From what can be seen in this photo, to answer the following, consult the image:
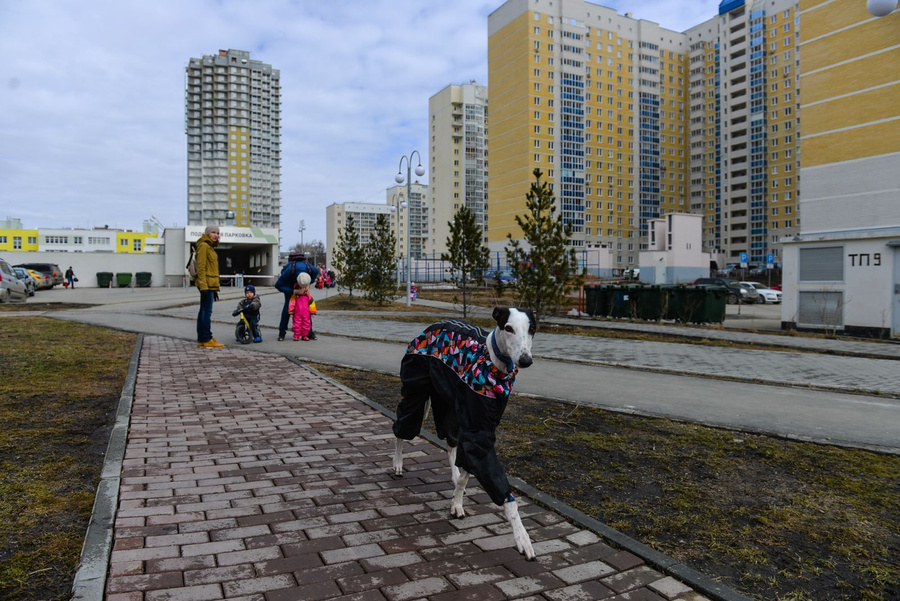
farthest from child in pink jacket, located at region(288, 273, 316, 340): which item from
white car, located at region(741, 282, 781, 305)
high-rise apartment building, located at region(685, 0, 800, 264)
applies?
high-rise apartment building, located at region(685, 0, 800, 264)

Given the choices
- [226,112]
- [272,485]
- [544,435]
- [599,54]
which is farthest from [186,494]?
[226,112]

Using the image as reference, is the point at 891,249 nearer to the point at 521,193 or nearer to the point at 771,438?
the point at 771,438

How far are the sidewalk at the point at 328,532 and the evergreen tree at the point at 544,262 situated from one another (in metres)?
11.9

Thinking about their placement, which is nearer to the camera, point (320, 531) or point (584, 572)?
point (584, 572)

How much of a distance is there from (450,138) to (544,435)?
11953 centimetres

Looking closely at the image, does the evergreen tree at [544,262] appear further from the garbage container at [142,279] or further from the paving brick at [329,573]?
the garbage container at [142,279]

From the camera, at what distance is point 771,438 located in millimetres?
5707

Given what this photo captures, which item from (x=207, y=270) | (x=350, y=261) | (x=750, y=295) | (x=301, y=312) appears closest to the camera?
(x=207, y=270)

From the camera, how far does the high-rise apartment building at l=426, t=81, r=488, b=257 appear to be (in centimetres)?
11944

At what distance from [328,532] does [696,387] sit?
656 centimetres

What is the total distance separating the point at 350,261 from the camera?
27.0 m

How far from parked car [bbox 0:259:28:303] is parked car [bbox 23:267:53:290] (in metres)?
14.6

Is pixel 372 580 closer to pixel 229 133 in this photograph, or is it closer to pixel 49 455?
pixel 49 455

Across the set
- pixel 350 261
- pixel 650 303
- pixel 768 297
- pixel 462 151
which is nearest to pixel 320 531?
pixel 650 303
